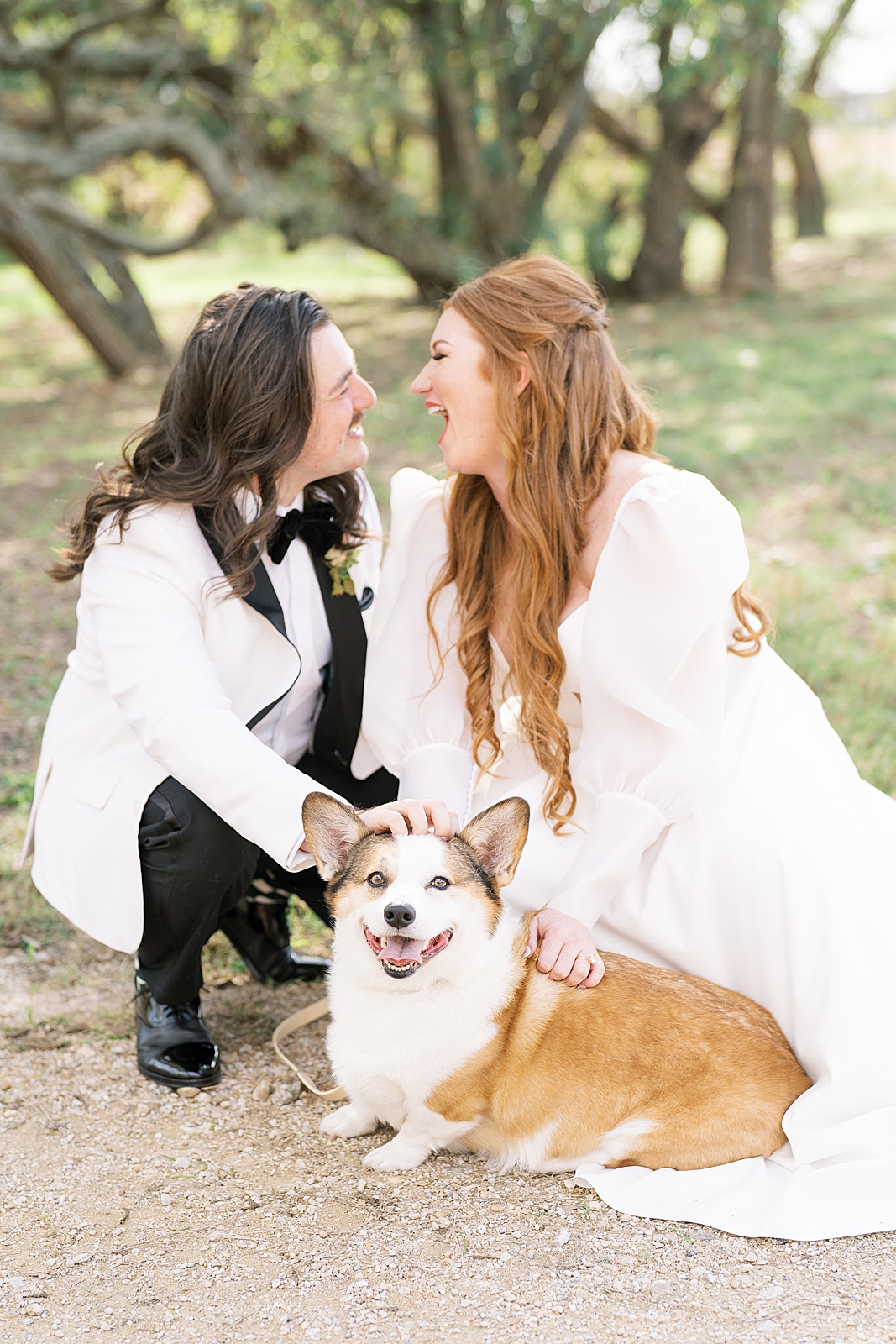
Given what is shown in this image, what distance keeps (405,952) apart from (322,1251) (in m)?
0.67

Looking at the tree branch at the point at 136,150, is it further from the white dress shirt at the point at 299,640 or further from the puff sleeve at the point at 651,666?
the puff sleeve at the point at 651,666

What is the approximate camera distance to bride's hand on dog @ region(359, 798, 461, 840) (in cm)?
272

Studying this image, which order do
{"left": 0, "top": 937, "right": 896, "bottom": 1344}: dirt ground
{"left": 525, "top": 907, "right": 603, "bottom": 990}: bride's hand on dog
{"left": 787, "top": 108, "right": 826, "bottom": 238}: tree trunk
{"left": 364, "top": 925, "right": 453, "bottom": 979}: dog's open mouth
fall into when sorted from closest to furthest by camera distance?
{"left": 0, "top": 937, "right": 896, "bottom": 1344}: dirt ground, {"left": 364, "top": 925, "right": 453, "bottom": 979}: dog's open mouth, {"left": 525, "top": 907, "right": 603, "bottom": 990}: bride's hand on dog, {"left": 787, "top": 108, "right": 826, "bottom": 238}: tree trunk

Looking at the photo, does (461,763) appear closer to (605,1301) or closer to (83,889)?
(83,889)

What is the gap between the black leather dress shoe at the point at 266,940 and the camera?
3.65m

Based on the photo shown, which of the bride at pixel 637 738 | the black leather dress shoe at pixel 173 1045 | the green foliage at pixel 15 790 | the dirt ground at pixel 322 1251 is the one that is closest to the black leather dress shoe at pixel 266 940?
the black leather dress shoe at pixel 173 1045

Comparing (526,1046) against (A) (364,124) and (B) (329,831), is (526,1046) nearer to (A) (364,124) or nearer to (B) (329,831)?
(B) (329,831)

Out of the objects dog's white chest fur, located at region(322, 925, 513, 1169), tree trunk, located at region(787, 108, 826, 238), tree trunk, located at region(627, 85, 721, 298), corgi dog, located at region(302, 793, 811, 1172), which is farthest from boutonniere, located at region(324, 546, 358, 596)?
tree trunk, located at region(787, 108, 826, 238)

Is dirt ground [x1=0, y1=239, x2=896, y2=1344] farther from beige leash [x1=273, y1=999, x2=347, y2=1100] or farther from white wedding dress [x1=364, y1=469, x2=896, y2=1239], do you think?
white wedding dress [x1=364, y1=469, x2=896, y2=1239]

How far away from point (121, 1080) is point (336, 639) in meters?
1.35

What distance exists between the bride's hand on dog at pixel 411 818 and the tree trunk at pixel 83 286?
9.23m

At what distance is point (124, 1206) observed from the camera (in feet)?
8.82

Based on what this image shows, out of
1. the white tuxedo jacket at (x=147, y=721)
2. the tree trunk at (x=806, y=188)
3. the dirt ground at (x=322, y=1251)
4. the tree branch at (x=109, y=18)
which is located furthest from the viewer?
the tree trunk at (x=806, y=188)

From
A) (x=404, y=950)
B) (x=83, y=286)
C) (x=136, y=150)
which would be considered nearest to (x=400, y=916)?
(x=404, y=950)
